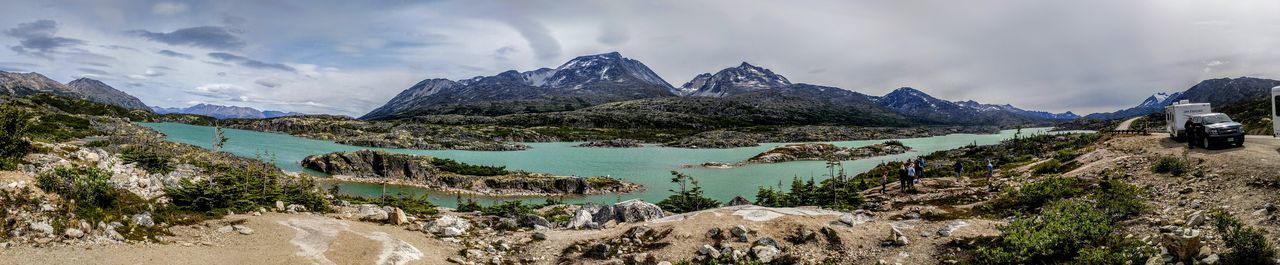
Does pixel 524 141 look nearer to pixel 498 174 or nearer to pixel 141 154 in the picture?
pixel 498 174

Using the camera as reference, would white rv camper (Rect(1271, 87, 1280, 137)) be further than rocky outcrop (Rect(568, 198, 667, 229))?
Yes

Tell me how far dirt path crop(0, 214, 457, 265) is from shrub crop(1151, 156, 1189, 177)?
28.6 metres

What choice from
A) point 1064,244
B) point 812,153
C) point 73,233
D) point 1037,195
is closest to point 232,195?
point 73,233

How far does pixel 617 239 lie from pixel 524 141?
166 m

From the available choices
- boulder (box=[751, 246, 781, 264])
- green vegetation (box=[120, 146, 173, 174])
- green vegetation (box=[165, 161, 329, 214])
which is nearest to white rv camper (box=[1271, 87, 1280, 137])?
boulder (box=[751, 246, 781, 264])

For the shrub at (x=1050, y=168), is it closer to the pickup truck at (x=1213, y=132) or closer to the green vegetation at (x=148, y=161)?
the pickup truck at (x=1213, y=132)

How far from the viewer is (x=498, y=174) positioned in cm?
7031

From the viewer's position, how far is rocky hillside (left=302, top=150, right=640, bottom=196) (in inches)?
2501

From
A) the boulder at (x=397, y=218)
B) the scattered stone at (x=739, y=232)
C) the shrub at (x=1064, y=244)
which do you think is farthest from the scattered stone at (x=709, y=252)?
the boulder at (x=397, y=218)

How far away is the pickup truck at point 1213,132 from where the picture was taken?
2491cm

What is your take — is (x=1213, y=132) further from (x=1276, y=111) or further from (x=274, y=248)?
(x=274, y=248)

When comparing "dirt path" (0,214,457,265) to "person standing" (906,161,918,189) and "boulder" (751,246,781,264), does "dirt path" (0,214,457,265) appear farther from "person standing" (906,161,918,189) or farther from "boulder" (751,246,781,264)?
"person standing" (906,161,918,189)

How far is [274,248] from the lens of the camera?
17.3m

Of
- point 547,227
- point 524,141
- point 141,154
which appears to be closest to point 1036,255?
point 547,227
